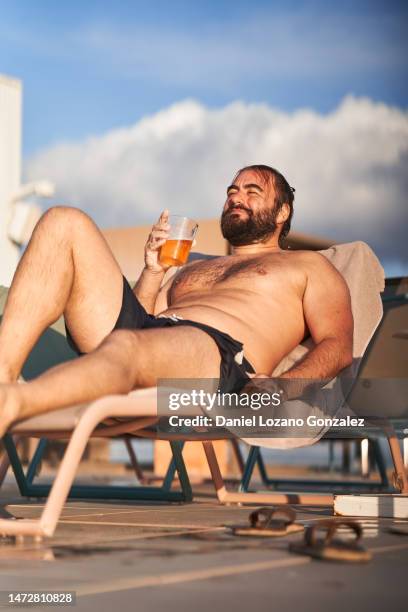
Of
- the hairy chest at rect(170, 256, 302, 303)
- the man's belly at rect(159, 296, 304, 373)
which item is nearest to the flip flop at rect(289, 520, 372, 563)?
the man's belly at rect(159, 296, 304, 373)

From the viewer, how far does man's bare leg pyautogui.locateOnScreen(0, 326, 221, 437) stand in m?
2.38

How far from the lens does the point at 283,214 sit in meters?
4.18

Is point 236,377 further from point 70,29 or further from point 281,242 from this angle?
point 70,29

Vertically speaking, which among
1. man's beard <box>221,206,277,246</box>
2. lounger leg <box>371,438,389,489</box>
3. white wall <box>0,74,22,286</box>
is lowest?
lounger leg <box>371,438,389,489</box>

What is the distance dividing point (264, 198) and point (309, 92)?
82.8ft

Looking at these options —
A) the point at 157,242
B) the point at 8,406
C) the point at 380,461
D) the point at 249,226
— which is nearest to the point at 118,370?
the point at 8,406

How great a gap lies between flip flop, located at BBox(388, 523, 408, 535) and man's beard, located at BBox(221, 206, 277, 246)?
1.57 m

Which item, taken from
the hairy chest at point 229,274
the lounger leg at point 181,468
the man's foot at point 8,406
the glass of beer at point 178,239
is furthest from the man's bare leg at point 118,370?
the lounger leg at point 181,468

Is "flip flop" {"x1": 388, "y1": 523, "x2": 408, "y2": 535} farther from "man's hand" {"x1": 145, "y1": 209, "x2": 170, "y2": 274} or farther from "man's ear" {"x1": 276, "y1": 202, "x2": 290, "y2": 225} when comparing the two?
"man's ear" {"x1": 276, "y1": 202, "x2": 290, "y2": 225}

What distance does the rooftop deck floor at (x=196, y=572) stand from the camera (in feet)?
5.05

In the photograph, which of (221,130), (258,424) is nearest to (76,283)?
(258,424)

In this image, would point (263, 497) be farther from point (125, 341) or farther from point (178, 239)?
point (125, 341)

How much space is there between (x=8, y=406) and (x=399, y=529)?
117 cm

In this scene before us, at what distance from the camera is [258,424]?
3.25 m
